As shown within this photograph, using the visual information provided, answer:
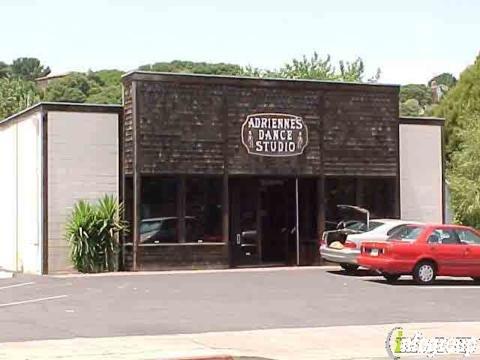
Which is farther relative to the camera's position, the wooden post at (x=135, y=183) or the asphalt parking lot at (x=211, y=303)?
the wooden post at (x=135, y=183)

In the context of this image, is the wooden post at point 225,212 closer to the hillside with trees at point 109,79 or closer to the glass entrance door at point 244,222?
the glass entrance door at point 244,222

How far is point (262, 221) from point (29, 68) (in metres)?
122

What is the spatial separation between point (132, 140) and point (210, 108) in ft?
7.81

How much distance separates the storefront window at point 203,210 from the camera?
84.8 ft

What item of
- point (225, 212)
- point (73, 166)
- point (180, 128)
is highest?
point (180, 128)

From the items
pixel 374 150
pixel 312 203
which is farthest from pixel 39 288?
pixel 374 150

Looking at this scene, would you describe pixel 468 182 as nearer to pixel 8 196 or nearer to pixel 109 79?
pixel 8 196

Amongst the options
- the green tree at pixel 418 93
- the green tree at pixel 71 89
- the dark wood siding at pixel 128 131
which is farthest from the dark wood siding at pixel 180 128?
the green tree at pixel 418 93

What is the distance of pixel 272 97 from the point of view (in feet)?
87.9

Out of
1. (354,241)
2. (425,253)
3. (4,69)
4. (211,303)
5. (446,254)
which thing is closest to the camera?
(211,303)

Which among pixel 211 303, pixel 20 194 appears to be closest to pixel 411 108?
pixel 20 194

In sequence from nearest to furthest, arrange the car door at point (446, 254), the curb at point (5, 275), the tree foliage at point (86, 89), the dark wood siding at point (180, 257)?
the car door at point (446, 254), the curb at point (5, 275), the dark wood siding at point (180, 257), the tree foliage at point (86, 89)

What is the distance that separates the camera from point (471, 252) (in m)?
22.6

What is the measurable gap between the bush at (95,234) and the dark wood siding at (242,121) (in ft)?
4.34
